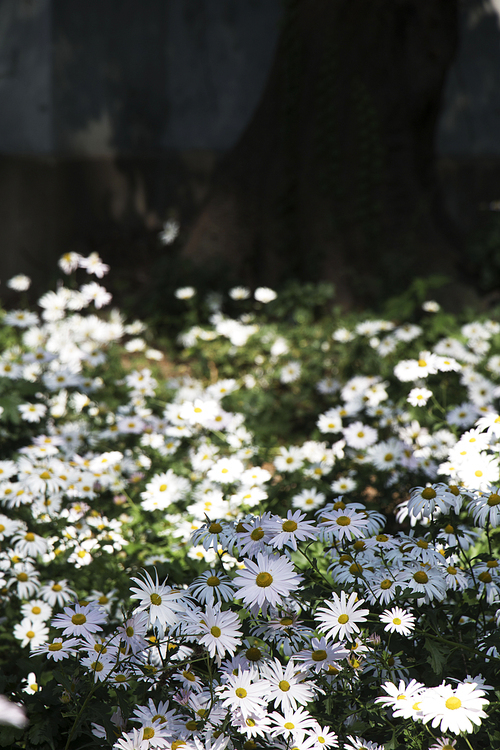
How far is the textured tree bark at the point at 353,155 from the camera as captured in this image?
5379 millimetres

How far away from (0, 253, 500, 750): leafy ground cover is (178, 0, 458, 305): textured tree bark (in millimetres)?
918

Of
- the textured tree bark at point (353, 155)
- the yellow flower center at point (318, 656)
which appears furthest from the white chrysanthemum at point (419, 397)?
the textured tree bark at point (353, 155)

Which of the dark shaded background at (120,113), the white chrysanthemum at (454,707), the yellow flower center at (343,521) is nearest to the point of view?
the white chrysanthemum at (454,707)

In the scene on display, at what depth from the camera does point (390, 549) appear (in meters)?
1.56

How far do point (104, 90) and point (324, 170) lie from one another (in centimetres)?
312

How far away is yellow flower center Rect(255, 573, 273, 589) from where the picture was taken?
131 cm

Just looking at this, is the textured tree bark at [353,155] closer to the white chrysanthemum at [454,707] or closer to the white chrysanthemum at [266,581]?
the white chrysanthemum at [266,581]

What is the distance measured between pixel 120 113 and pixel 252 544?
276 inches

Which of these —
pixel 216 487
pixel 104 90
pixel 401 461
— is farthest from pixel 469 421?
pixel 104 90

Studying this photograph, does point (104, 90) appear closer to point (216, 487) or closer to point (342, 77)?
point (342, 77)

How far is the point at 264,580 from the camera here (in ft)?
4.33

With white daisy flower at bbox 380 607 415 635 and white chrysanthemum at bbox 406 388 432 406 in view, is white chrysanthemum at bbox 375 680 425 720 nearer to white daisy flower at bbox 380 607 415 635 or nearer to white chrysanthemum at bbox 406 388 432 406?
white daisy flower at bbox 380 607 415 635

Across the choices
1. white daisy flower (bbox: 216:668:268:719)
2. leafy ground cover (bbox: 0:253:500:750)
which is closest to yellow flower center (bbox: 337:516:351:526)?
leafy ground cover (bbox: 0:253:500:750)

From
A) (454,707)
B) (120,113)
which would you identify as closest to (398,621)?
(454,707)
